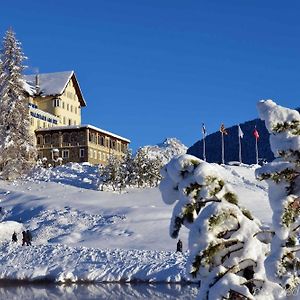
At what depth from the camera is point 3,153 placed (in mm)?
60156

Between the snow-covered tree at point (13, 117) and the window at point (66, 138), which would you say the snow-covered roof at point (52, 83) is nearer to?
the window at point (66, 138)

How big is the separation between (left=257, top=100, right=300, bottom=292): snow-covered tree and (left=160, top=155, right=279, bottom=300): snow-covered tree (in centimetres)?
78

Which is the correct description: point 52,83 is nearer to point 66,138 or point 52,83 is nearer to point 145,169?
point 66,138

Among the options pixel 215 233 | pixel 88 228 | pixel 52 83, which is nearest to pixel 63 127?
pixel 52 83

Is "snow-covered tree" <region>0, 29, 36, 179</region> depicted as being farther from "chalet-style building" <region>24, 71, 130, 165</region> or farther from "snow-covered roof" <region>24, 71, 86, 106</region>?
"snow-covered roof" <region>24, 71, 86, 106</region>

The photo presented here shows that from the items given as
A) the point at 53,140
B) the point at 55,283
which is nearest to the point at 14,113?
the point at 53,140

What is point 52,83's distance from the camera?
3484 inches

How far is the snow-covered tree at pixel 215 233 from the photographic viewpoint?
8109 mm

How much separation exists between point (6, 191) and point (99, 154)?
25791mm

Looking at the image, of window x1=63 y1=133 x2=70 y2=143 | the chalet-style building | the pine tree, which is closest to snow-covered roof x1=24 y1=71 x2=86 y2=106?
the chalet-style building

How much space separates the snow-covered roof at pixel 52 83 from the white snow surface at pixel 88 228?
19.4 m

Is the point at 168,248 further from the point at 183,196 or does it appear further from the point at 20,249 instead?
the point at 183,196

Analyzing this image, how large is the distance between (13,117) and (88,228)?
1987 centimetres

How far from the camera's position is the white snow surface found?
3359cm
